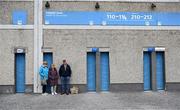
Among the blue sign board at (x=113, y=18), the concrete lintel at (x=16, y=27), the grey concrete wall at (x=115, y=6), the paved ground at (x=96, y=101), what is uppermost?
the grey concrete wall at (x=115, y=6)

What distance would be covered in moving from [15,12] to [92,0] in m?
4.42

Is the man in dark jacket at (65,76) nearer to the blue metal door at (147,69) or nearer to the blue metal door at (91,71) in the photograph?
the blue metal door at (91,71)

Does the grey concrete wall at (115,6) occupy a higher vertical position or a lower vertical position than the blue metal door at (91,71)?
higher

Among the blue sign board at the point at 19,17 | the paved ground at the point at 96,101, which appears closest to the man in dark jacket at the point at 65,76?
the paved ground at the point at 96,101

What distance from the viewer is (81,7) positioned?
2311cm

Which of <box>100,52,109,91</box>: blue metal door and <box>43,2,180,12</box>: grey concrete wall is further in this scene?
<box>100,52,109,91</box>: blue metal door

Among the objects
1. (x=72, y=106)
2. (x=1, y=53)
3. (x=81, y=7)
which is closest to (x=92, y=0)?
(x=81, y=7)

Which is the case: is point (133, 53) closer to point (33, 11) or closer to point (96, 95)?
point (96, 95)

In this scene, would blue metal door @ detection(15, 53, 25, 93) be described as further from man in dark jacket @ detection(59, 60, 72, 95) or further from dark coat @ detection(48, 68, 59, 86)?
man in dark jacket @ detection(59, 60, 72, 95)

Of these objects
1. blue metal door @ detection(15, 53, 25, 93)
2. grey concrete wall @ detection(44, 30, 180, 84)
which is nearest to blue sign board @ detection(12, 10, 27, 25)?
grey concrete wall @ detection(44, 30, 180, 84)

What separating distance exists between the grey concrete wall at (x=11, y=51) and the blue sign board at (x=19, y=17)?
51 centimetres

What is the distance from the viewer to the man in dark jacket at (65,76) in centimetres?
2219

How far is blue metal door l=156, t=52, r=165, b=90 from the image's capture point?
23.7 meters

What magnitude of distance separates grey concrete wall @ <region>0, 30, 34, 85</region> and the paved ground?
1200 mm
